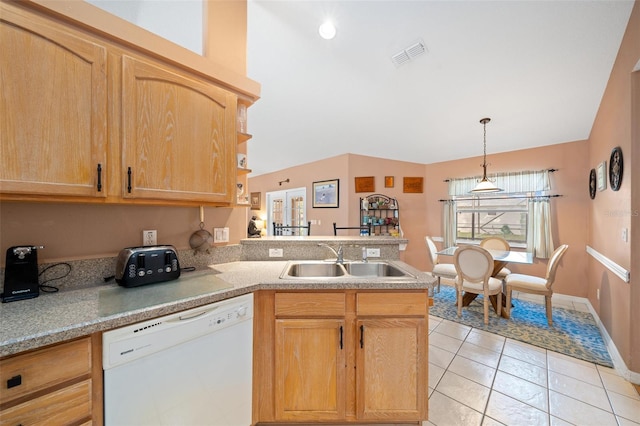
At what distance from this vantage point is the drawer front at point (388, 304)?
1.37 metres

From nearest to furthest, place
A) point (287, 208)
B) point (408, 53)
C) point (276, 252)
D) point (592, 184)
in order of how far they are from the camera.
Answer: point (276, 252) → point (408, 53) → point (592, 184) → point (287, 208)

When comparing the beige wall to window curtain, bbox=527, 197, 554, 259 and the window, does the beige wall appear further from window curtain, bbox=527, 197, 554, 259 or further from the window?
the window

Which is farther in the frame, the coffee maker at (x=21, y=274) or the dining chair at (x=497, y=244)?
the dining chair at (x=497, y=244)

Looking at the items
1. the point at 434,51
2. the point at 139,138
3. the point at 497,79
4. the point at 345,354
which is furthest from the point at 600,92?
the point at 139,138

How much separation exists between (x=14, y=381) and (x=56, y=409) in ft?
0.56

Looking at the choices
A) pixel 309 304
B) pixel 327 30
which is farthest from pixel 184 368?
pixel 327 30

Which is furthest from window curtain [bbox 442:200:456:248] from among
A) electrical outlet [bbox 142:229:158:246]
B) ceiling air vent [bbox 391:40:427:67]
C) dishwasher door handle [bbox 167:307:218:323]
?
electrical outlet [bbox 142:229:158:246]

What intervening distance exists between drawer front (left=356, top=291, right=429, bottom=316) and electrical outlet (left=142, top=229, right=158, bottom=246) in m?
1.35

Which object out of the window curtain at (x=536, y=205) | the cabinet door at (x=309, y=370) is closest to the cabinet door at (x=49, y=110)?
the cabinet door at (x=309, y=370)

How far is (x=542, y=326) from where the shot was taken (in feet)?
9.10

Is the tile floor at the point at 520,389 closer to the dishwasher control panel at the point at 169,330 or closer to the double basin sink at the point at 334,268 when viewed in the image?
the double basin sink at the point at 334,268

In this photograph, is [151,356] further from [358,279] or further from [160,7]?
[160,7]

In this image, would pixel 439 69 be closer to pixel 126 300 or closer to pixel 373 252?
pixel 373 252

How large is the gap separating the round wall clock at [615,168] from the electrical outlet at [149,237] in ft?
12.2
